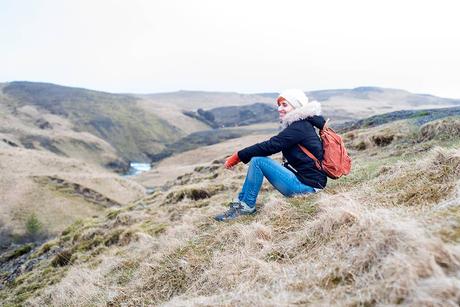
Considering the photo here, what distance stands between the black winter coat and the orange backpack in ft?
0.24

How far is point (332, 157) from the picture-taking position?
325 inches

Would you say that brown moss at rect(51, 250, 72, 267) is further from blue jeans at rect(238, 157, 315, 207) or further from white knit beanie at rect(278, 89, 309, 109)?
white knit beanie at rect(278, 89, 309, 109)

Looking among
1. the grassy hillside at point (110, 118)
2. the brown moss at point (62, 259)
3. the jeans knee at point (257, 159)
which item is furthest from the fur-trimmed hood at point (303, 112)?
the grassy hillside at point (110, 118)

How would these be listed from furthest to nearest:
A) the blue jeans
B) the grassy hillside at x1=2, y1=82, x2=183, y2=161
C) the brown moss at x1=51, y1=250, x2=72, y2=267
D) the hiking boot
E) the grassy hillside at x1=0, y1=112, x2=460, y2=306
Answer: the grassy hillside at x1=2, y1=82, x2=183, y2=161 → the brown moss at x1=51, y1=250, x2=72, y2=267 → the hiking boot → the blue jeans → the grassy hillside at x1=0, y1=112, x2=460, y2=306

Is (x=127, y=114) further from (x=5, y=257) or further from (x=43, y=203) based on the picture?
(x=5, y=257)

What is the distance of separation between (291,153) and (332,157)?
0.75 m

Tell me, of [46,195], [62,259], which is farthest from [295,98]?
[46,195]

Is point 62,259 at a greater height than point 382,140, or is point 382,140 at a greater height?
point 382,140

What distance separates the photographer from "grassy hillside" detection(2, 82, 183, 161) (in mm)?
155000

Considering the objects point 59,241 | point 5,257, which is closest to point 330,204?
point 59,241

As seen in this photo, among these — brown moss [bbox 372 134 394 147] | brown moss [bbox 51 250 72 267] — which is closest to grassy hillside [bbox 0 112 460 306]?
brown moss [bbox 51 250 72 267]

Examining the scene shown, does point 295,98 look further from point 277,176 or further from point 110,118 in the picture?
point 110,118

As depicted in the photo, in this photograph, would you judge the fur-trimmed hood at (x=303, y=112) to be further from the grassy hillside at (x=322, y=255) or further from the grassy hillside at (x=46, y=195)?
the grassy hillside at (x=46, y=195)

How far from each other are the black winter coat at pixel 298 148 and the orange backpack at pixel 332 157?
7cm
